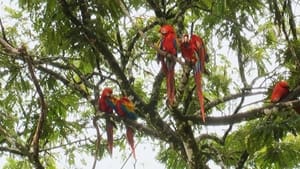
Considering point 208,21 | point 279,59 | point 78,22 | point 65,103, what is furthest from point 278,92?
point 65,103

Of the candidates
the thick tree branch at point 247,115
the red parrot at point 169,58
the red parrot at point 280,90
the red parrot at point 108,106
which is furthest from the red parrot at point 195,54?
the red parrot at point 108,106

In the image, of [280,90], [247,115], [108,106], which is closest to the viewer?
[247,115]

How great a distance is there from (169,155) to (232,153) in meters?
0.98

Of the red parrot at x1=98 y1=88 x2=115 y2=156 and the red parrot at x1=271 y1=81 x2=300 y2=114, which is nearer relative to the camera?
the red parrot at x1=271 y1=81 x2=300 y2=114

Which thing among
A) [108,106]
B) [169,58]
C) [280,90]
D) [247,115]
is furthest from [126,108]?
A: [280,90]

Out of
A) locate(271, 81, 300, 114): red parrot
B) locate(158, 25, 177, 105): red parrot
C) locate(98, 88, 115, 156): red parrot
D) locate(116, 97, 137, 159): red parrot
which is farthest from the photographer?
locate(98, 88, 115, 156): red parrot

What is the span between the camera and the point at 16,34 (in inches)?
250

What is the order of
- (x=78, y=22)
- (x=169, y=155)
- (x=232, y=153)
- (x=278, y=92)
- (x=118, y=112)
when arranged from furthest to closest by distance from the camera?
(x=169, y=155)
(x=232, y=153)
(x=118, y=112)
(x=278, y=92)
(x=78, y=22)

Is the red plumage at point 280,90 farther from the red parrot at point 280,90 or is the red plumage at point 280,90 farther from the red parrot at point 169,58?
the red parrot at point 169,58

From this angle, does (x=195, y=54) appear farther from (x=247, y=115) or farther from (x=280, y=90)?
(x=280, y=90)

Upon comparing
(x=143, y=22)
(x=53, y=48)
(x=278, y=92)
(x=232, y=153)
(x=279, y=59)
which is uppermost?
(x=143, y=22)

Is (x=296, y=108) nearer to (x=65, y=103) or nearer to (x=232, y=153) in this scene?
(x=232, y=153)

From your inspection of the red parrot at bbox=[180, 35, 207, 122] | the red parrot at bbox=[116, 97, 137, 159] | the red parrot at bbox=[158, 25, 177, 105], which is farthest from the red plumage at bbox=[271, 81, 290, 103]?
the red parrot at bbox=[116, 97, 137, 159]

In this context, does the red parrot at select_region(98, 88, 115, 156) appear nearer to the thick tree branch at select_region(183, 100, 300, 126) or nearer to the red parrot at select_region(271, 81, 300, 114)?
the thick tree branch at select_region(183, 100, 300, 126)
